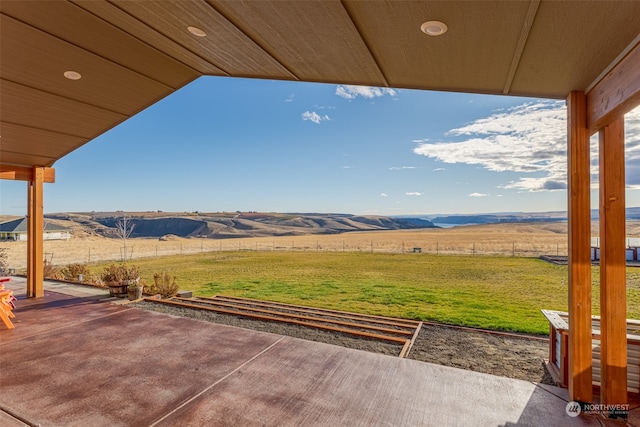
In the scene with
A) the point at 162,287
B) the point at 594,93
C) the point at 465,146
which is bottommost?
the point at 162,287

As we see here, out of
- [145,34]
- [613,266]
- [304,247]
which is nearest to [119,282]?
[145,34]

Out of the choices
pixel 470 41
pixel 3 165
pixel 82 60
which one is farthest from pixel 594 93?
pixel 3 165

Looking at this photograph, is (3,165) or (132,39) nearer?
(132,39)

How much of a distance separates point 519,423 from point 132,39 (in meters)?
4.26

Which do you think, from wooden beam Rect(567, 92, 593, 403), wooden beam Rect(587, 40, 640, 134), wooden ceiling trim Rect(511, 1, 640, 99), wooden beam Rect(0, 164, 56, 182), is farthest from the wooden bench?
wooden beam Rect(0, 164, 56, 182)

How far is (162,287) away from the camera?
713cm

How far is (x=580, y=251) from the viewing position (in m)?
2.62

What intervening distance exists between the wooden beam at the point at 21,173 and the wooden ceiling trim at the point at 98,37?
16.3 feet

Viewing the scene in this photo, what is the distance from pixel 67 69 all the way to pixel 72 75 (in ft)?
0.44

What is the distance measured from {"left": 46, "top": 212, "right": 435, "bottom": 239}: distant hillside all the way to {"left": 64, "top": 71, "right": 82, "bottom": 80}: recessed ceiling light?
44113mm

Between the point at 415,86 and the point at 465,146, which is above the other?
the point at 465,146

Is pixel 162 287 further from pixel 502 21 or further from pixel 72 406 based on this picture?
pixel 502 21

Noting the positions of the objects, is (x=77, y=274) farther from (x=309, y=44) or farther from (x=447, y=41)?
(x=447, y=41)

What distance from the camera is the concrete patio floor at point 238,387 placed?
247 cm
